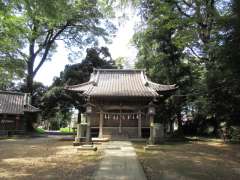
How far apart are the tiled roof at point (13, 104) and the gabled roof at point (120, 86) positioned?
1066 cm

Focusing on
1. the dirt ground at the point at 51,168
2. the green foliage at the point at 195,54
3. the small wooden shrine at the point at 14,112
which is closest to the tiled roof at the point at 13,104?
the small wooden shrine at the point at 14,112

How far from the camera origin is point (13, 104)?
33875 mm

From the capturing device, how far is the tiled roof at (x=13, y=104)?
106 ft

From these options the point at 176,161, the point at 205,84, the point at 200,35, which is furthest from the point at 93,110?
the point at 176,161

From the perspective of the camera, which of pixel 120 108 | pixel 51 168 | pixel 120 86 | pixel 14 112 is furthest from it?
pixel 14 112

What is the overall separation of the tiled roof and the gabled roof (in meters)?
10.7

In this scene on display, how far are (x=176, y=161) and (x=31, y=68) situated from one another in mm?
28864

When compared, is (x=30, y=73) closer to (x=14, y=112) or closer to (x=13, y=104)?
(x=13, y=104)

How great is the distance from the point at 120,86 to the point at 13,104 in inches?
594

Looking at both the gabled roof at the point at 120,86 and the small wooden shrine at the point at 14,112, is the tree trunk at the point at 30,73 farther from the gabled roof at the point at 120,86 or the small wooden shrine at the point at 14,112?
the gabled roof at the point at 120,86

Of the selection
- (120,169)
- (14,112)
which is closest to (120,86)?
(14,112)

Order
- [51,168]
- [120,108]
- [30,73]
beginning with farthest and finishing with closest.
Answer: [30,73]
[120,108]
[51,168]

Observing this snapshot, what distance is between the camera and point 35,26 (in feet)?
117

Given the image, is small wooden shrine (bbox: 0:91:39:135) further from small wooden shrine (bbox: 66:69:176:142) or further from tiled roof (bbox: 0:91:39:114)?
small wooden shrine (bbox: 66:69:176:142)
